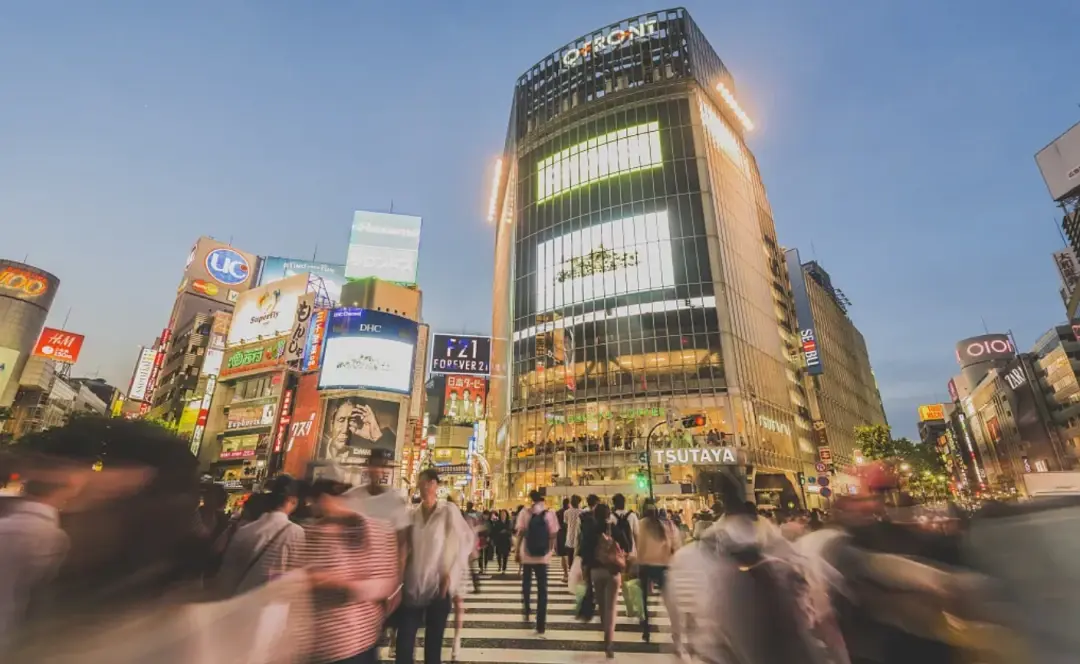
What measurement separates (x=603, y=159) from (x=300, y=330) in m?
31.7

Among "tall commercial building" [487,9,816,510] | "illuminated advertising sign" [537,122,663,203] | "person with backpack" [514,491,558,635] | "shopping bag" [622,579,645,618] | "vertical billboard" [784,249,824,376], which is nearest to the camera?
"person with backpack" [514,491,558,635]

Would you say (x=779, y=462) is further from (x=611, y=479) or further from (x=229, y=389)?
(x=229, y=389)

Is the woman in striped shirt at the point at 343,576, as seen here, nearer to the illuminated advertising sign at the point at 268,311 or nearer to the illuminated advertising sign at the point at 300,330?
the illuminated advertising sign at the point at 300,330

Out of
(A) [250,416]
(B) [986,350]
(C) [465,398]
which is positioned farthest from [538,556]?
(B) [986,350]

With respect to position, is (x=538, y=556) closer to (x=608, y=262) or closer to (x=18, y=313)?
(x=608, y=262)

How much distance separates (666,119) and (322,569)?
5088 cm

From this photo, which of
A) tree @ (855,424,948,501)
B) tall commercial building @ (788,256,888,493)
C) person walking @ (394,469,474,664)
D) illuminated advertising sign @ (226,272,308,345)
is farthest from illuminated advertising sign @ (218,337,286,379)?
tree @ (855,424,948,501)

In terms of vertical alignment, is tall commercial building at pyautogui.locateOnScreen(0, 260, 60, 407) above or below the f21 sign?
above

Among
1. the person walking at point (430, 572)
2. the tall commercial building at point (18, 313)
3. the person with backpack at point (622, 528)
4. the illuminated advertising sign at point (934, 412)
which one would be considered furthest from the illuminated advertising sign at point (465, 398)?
the illuminated advertising sign at point (934, 412)

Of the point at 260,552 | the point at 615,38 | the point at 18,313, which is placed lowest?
the point at 260,552

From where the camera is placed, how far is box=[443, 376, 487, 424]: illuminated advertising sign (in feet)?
194

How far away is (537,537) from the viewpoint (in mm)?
7652

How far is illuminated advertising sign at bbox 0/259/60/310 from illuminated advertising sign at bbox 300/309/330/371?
201ft

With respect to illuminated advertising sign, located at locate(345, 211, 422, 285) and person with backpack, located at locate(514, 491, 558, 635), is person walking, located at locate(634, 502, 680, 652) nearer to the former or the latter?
person with backpack, located at locate(514, 491, 558, 635)
